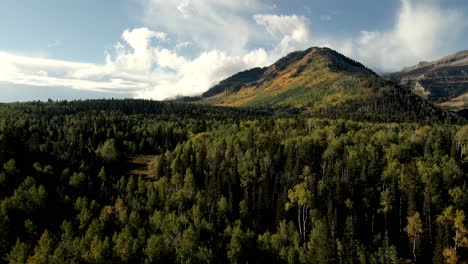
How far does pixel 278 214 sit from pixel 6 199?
96179 millimetres

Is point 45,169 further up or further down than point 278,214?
further up

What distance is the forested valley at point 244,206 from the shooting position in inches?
4114

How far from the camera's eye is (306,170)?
160875 millimetres

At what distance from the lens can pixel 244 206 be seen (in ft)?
444

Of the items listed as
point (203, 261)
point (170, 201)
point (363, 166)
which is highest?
point (363, 166)

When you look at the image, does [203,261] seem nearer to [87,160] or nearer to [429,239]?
[429,239]

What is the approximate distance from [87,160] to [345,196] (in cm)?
12743

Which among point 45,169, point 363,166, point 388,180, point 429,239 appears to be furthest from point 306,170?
point 45,169

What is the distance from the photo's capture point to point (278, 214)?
13038cm

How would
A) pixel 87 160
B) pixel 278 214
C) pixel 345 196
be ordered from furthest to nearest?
pixel 87 160
pixel 345 196
pixel 278 214

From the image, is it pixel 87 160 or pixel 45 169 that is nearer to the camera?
pixel 45 169

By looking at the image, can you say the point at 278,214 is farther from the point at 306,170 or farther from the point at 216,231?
the point at 306,170

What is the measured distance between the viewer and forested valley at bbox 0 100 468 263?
343ft

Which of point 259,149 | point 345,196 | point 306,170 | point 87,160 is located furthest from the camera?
point 259,149
